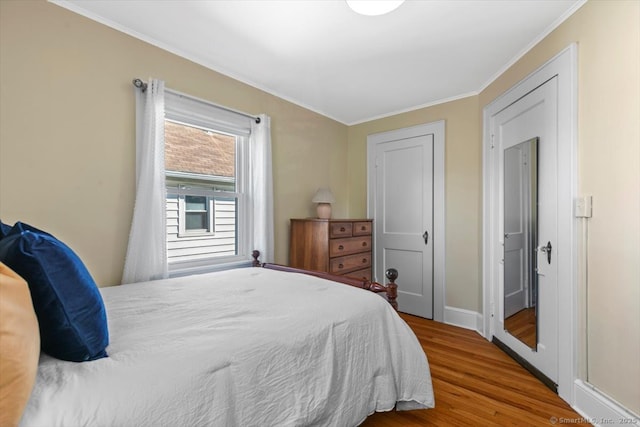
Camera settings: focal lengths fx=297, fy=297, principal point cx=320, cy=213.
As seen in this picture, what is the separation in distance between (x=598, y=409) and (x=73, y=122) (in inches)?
139

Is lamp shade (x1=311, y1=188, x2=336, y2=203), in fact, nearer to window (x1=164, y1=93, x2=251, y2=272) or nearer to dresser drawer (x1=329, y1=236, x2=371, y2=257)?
dresser drawer (x1=329, y1=236, x2=371, y2=257)

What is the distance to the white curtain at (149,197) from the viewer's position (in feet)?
6.82

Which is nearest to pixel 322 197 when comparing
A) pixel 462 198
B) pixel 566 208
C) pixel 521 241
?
pixel 462 198

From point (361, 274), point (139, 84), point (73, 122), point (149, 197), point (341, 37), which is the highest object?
point (341, 37)

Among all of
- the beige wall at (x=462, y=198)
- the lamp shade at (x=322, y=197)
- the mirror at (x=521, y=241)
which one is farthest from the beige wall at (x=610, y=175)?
the lamp shade at (x=322, y=197)

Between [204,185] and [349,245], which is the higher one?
[204,185]

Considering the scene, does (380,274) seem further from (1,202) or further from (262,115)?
(1,202)

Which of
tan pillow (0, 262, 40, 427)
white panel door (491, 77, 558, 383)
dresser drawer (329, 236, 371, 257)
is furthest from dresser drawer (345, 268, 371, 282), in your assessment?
tan pillow (0, 262, 40, 427)

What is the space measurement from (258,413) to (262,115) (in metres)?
2.55

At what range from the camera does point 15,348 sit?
683mm

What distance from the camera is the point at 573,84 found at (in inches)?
72.4

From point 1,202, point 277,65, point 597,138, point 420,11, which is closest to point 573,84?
point 597,138

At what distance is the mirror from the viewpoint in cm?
226

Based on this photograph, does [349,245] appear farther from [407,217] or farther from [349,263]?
[407,217]
